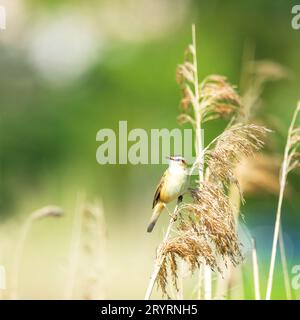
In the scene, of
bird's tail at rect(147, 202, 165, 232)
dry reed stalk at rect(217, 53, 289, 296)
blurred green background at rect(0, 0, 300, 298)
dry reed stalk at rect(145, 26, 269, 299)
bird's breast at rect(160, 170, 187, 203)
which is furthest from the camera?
blurred green background at rect(0, 0, 300, 298)

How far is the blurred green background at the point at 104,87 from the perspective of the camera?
5.07 metres

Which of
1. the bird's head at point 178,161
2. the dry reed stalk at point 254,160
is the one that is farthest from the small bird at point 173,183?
the dry reed stalk at point 254,160

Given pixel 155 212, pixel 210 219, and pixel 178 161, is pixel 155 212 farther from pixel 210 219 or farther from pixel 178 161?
pixel 210 219

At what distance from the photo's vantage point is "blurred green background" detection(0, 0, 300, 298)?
16.6ft

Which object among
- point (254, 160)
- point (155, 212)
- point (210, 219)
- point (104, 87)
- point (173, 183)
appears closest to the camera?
point (210, 219)

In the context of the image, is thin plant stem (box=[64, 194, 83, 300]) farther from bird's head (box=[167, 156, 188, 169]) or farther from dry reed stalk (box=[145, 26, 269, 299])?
dry reed stalk (box=[145, 26, 269, 299])

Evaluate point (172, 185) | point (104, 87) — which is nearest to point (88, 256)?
point (172, 185)

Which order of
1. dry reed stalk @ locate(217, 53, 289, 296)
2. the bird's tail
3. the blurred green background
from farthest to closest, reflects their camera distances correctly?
the blurred green background, dry reed stalk @ locate(217, 53, 289, 296), the bird's tail

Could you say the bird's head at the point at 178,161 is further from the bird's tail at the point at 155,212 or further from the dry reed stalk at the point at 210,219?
the dry reed stalk at the point at 210,219

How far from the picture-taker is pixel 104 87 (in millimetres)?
5438

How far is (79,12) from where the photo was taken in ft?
18.1

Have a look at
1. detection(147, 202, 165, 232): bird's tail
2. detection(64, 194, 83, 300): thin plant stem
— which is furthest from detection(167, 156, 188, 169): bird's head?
detection(64, 194, 83, 300): thin plant stem

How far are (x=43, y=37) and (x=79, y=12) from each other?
30cm
